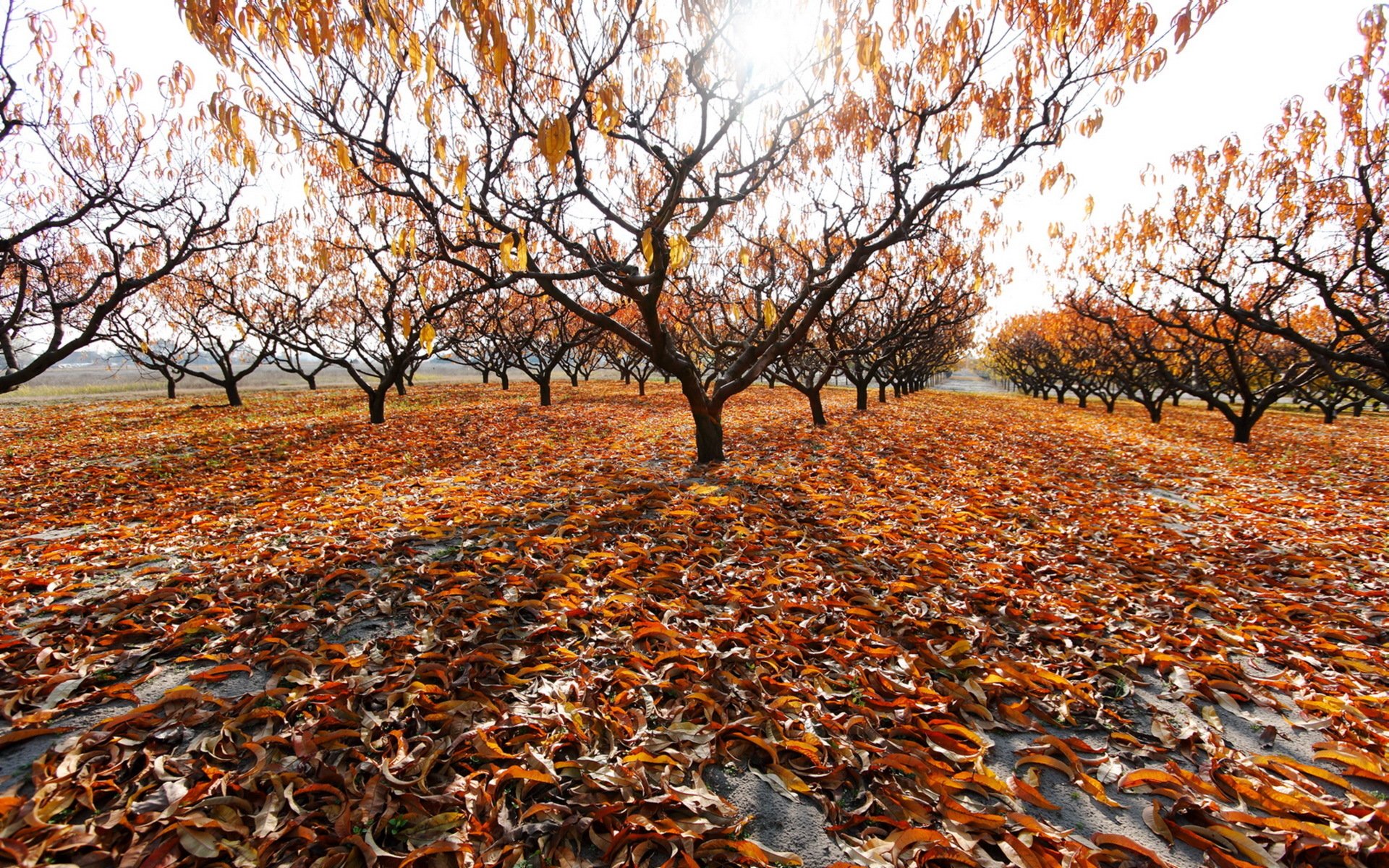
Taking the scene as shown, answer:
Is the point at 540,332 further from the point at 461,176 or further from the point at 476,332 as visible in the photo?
the point at 461,176

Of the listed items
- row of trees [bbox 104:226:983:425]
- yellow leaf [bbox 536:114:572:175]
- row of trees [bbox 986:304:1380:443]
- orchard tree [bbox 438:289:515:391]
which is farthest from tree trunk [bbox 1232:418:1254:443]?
orchard tree [bbox 438:289:515:391]

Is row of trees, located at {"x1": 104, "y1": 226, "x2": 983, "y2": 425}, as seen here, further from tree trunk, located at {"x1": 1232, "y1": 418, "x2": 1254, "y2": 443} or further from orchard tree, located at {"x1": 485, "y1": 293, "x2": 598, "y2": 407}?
tree trunk, located at {"x1": 1232, "y1": 418, "x2": 1254, "y2": 443}

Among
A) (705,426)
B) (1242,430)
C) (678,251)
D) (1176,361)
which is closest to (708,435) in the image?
(705,426)

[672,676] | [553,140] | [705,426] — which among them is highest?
[553,140]

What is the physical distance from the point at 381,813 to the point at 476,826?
0.34 meters

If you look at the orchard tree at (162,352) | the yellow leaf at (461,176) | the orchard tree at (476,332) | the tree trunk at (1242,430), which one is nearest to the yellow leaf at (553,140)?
the yellow leaf at (461,176)

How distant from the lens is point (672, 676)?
2.56m

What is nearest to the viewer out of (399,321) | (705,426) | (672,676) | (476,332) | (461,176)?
(672,676)

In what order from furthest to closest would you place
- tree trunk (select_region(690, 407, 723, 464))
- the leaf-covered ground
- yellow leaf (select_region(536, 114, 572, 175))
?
tree trunk (select_region(690, 407, 723, 464)) < yellow leaf (select_region(536, 114, 572, 175)) < the leaf-covered ground

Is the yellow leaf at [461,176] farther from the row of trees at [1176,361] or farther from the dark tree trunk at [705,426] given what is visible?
the row of trees at [1176,361]

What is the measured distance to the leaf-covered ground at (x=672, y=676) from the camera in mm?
1743

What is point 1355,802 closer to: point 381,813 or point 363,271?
point 381,813

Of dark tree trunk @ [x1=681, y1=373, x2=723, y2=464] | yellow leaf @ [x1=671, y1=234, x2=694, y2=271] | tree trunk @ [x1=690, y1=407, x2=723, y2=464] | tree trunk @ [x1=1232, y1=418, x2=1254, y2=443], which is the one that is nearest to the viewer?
yellow leaf @ [x1=671, y1=234, x2=694, y2=271]

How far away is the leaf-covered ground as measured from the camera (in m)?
1.74
